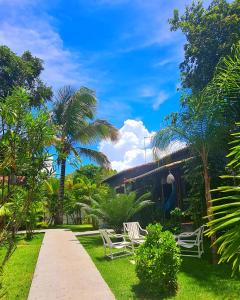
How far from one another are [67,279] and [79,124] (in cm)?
1894

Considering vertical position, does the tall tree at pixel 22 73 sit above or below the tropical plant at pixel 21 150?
above

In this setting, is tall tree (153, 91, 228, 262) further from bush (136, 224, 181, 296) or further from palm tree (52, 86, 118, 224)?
palm tree (52, 86, 118, 224)

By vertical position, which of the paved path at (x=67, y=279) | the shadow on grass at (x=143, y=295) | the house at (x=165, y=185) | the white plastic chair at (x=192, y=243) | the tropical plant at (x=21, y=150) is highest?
the house at (x=165, y=185)

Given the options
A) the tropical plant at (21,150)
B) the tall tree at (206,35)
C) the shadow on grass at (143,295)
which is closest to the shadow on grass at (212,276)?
the shadow on grass at (143,295)

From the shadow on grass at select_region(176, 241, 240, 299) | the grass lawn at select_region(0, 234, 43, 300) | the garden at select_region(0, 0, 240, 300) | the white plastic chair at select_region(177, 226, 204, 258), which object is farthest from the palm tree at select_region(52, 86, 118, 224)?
the shadow on grass at select_region(176, 241, 240, 299)

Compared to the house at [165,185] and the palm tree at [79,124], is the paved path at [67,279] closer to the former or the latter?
the house at [165,185]

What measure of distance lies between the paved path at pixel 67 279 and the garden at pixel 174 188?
26cm

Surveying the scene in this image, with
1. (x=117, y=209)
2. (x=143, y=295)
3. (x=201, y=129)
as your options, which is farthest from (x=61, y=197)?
(x=143, y=295)

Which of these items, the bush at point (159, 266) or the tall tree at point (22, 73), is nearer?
the bush at point (159, 266)

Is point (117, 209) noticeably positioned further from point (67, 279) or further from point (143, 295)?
point (143, 295)

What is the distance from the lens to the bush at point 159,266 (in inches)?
284

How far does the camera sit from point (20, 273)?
10031 mm

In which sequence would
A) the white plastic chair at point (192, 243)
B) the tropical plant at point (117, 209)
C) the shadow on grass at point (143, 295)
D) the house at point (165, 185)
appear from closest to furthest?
the shadow on grass at point (143, 295)
the white plastic chair at point (192, 243)
the tropical plant at point (117, 209)
the house at point (165, 185)

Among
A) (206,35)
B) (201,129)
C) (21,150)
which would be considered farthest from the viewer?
(206,35)
